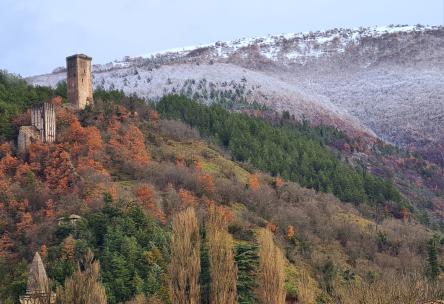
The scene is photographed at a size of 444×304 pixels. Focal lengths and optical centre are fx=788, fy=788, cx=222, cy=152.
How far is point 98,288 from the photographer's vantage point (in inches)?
982

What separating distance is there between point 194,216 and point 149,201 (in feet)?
69.8

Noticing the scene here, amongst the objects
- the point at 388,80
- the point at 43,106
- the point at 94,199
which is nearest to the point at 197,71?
the point at 388,80

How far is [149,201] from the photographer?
5050 cm

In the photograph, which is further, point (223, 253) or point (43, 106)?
point (43, 106)

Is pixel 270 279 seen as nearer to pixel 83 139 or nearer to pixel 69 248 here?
pixel 69 248

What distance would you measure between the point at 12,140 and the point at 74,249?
19.3 meters

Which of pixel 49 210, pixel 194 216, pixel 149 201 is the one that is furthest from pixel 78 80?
pixel 194 216

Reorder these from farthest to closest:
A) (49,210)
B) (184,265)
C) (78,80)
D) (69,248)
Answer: (78,80) → (49,210) → (69,248) → (184,265)

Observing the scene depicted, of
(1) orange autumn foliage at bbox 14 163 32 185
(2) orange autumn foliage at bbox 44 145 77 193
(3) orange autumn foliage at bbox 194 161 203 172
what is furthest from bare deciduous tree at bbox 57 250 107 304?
(3) orange autumn foliage at bbox 194 161 203 172

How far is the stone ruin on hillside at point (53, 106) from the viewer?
186 ft

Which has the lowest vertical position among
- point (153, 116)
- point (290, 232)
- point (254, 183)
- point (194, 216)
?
point (290, 232)

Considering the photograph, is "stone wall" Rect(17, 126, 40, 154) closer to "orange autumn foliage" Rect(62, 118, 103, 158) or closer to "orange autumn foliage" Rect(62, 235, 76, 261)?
"orange autumn foliage" Rect(62, 118, 103, 158)

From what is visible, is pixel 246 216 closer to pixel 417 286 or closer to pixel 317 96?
pixel 417 286

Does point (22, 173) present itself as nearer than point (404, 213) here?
Yes
